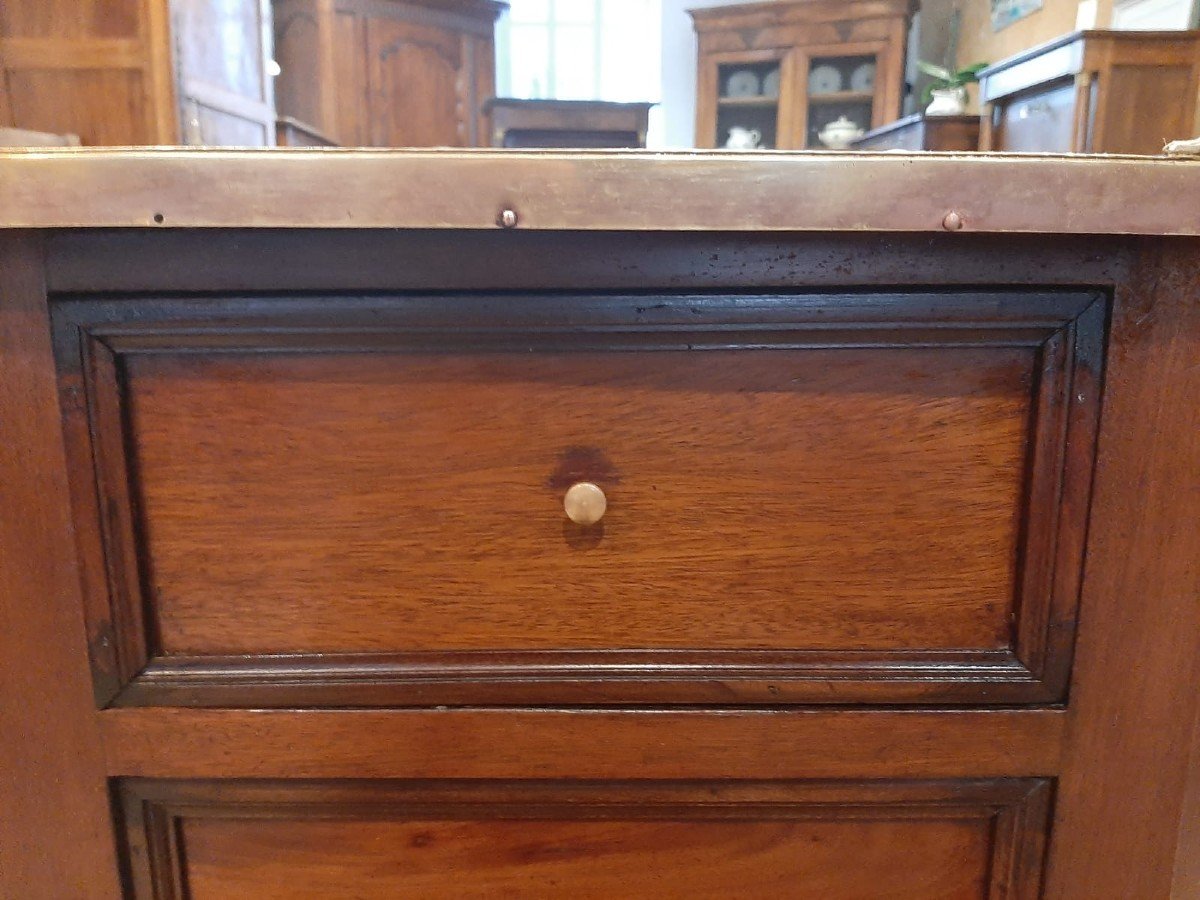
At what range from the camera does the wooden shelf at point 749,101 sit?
356 centimetres

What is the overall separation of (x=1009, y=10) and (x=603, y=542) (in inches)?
142

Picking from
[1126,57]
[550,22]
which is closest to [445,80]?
[550,22]

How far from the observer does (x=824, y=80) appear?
3.49 meters

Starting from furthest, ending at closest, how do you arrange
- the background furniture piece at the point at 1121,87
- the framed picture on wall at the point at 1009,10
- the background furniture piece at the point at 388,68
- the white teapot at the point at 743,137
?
the white teapot at the point at 743,137 → the background furniture piece at the point at 388,68 → the framed picture on wall at the point at 1009,10 → the background furniture piece at the point at 1121,87

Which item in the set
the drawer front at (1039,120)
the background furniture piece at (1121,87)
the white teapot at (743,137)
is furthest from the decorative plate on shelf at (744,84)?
the background furniture piece at (1121,87)

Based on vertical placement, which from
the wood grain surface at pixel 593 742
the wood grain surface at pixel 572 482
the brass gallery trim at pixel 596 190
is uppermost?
the brass gallery trim at pixel 596 190

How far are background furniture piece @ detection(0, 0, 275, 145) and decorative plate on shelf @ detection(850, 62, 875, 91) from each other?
2.68 metres

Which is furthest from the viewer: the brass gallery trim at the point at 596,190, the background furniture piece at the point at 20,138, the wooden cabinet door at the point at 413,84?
the wooden cabinet door at the point at 413,84

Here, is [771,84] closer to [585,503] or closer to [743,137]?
[743,137]

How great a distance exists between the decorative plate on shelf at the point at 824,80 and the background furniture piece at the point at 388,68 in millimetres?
1463

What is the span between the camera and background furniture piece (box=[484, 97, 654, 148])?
9.66ft

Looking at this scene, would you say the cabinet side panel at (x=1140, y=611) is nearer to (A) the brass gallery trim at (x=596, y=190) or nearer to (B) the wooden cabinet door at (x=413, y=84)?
(A) the brass gallery trim at (x=596, y=190)

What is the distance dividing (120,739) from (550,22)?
4351 mm

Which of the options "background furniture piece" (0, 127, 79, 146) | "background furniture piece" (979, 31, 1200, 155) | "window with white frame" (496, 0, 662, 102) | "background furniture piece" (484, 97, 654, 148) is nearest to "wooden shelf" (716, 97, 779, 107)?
"window with white frame" (496, 0, 662, 102)
